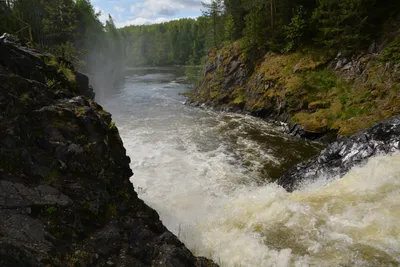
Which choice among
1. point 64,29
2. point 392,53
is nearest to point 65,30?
point 64,29

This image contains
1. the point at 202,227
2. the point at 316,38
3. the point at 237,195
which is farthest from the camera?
the point at 316,38

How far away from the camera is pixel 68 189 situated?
5.62 meters

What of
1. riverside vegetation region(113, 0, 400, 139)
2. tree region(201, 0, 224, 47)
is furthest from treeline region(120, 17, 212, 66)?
riverside vegetation region(113, 0, 400, 139)

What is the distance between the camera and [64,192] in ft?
18.0

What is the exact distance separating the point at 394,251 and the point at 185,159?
11.1 metres

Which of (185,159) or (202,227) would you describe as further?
(185,159)

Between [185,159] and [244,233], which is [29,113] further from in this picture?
[185,159]

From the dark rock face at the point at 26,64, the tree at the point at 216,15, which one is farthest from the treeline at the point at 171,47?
the dark rock face at the point at 26,64

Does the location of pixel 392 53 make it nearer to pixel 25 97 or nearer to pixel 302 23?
pixel 302 23

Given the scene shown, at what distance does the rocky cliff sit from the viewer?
16.8 metres

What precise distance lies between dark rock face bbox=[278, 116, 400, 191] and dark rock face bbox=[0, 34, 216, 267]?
701 centimetres

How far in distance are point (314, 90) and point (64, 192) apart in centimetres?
2012

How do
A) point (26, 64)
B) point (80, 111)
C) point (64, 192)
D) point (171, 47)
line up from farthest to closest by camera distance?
point (171, 47) < point (26, 64) < point (80, 111) < point (64, 192)

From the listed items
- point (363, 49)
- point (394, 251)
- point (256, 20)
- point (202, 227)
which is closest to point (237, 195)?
point (202, 227)
